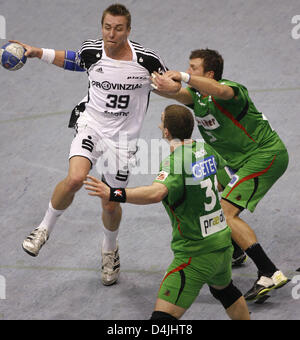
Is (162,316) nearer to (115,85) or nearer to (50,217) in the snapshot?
(50,217)

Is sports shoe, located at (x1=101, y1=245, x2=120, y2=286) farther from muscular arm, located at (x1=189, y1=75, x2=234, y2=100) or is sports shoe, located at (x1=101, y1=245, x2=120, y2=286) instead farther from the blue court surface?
muscular arm, located at (x1=189, y1=75, x2=234, y2=100)

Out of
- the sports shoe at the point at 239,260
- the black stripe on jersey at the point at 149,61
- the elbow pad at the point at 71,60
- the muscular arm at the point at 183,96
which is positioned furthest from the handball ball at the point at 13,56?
the sports shoe at the point at 239,260

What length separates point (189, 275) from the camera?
5359 mm

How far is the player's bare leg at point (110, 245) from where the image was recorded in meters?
6.95

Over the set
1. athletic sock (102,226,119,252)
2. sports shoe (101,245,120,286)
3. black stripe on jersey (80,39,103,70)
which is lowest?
sports shoe (101,245,120,286)

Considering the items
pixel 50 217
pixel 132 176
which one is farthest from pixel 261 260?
pixel 132 176

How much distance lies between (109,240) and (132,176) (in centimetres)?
181

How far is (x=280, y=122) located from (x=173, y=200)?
443 centimetres

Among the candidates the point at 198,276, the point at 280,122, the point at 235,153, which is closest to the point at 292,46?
the point at 280,122

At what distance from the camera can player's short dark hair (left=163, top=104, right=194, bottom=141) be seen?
5.29 meters

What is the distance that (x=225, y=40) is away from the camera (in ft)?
36.3

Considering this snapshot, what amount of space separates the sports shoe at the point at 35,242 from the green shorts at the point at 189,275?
5.04ft

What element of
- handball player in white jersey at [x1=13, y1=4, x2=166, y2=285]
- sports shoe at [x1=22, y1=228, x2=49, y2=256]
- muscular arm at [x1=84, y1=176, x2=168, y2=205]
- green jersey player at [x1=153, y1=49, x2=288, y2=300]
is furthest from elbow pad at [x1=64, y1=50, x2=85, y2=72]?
muscular arm at [x1=84, y1=176, x2=168, y2=205]

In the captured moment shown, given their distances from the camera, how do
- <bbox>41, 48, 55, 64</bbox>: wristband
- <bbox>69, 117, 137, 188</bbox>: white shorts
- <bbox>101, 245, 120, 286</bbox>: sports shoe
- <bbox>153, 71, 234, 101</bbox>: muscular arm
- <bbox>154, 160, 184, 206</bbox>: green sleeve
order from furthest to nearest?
<bbox>101, 245, 120, 286</bbox>: sports shoe → <bbox>41, 48, 55, 64</bbox>: wristband → <bbox>69, 117, 137, 188</bbox>: white shorts → <bbox>153, 71, 234, 101</bbox>: muscular arm → <bbox>154, 160, 184, 206</bbox>: green sleeve
